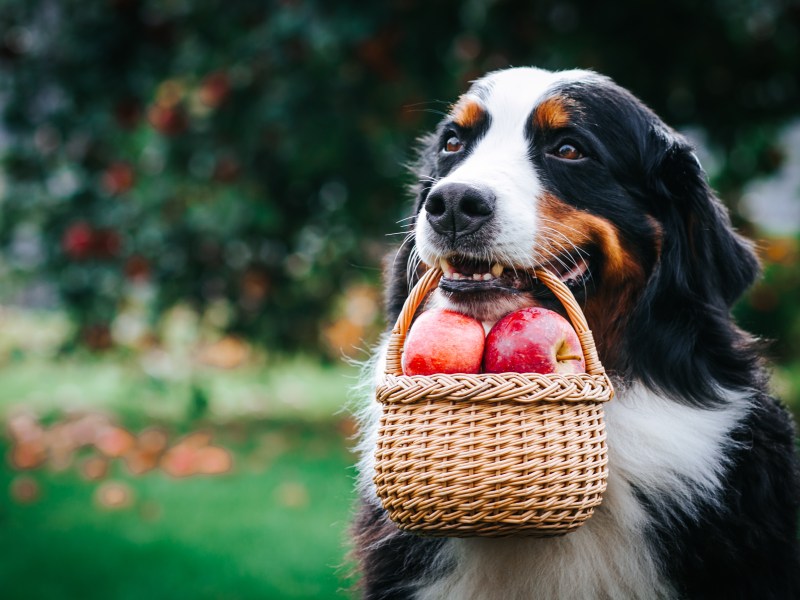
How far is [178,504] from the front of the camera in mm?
5805

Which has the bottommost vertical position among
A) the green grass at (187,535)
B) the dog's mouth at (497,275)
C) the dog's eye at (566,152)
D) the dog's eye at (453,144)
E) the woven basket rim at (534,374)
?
the green grass at (187,535)

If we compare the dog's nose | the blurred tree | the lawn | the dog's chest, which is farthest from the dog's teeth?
the blurred tree

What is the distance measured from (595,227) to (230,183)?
3760mm

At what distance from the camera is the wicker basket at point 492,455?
1978 mm

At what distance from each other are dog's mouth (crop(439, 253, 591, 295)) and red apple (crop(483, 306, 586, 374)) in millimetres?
210

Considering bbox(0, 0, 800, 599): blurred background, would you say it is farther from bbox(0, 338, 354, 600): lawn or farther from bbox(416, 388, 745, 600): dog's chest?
bbox(416, 388, 745, 600): dog's chest

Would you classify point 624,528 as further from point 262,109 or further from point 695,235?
point 262,109

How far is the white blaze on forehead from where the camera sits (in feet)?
7.84

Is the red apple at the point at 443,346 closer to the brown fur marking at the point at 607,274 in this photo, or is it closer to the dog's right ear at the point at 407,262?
the brown fur marking at the point at 607,274

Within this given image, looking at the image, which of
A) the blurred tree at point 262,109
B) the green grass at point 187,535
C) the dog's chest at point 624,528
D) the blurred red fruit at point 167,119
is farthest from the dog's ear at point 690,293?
the blurred red fruit at point 167,119

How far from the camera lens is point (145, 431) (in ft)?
25.9

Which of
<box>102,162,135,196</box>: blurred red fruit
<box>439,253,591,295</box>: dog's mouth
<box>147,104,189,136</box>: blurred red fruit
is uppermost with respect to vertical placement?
<box>147,104,189,136</box>: blurred red fruit

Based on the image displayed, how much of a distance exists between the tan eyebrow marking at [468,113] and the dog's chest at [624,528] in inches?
39.2

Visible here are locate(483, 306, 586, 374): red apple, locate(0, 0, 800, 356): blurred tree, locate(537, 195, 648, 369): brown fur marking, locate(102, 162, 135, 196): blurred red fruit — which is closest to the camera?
locate(483, 306, 586, 374): red apple
